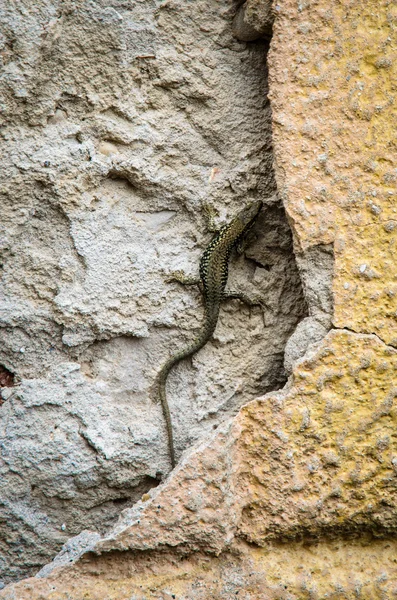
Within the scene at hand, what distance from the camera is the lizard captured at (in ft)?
9.50

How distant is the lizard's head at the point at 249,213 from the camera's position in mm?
2975

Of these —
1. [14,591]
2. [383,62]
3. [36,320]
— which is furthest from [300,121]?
[14,591]

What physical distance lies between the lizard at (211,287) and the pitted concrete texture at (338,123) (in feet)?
1.29

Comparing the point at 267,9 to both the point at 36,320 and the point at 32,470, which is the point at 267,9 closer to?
the point at 36,320

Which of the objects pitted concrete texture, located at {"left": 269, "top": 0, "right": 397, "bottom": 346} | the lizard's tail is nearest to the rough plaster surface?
the lizard's tail

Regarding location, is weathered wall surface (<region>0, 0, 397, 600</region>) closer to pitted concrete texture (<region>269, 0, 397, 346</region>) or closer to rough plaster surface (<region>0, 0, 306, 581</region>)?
pitted concrete texture (<region>269, 0, 397, 346</region>)

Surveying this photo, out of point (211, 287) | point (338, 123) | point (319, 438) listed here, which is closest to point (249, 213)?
point (211, 287)

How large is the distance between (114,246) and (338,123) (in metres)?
1.13

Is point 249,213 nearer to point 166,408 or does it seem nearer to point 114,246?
point 114,246

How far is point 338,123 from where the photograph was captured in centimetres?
260

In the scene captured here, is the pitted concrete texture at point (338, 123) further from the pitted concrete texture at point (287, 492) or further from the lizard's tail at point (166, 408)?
the lizard's tail at point (166, 408)

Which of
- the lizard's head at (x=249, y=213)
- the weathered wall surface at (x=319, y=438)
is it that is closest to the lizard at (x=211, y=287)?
the lizard's head at (x=249, y=213)

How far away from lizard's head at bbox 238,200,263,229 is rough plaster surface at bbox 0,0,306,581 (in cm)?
6

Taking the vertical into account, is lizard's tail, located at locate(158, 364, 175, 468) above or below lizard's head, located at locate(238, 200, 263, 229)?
below
